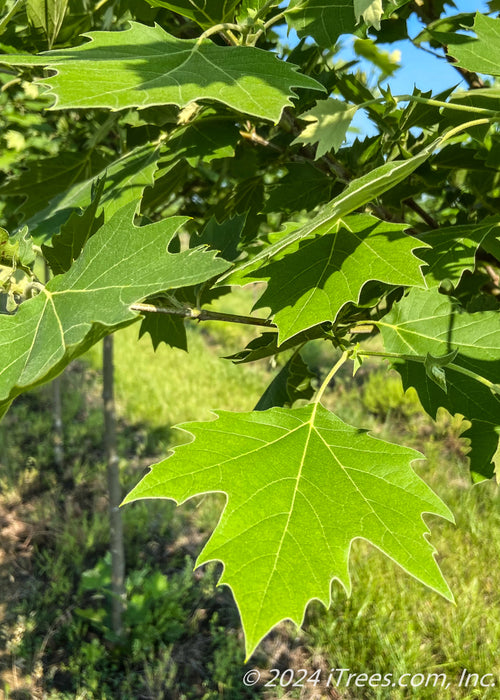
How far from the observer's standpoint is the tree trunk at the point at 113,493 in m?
2.69

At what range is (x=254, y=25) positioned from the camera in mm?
762

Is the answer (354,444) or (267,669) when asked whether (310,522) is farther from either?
(267,669)

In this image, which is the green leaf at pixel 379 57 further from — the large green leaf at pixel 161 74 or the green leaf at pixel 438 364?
the green leaf at pixel 438 364

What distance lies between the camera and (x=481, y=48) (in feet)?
2.28

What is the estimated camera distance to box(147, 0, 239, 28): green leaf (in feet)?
2.50

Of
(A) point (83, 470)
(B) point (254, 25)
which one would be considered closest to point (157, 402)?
(A) point (83, 470)

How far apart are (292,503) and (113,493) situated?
228cm

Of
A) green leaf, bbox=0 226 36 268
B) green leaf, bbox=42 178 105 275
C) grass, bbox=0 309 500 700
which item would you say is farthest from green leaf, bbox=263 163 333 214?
grass, bbox=0 309 500 700

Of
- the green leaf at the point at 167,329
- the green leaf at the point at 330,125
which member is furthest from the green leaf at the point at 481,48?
the green leaf at the point at 167,329

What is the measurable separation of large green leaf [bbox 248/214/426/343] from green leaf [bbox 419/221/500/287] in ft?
0.34

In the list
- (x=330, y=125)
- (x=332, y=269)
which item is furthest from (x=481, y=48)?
(x=332, y=269)

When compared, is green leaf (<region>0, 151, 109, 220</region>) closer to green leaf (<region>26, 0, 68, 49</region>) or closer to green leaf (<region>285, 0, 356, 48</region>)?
green leaf (<region>26, 0, 68, 49</region>)

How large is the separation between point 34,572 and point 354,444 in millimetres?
3280

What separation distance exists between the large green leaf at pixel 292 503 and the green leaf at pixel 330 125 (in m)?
0.33
